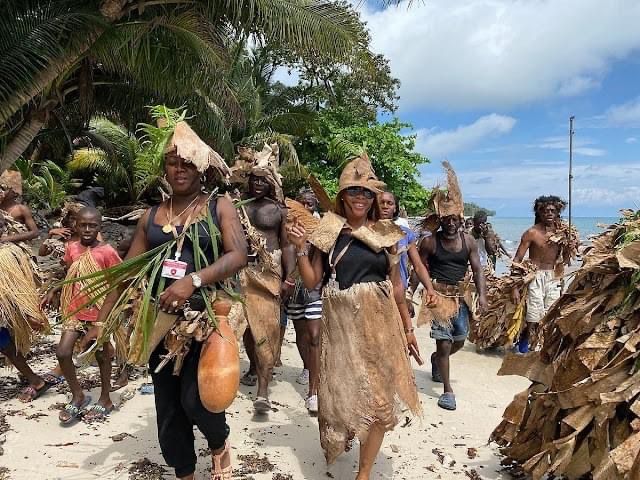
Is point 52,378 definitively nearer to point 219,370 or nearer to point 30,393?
point 30,393

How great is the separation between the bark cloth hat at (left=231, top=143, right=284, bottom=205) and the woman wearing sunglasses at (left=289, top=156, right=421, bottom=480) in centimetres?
171

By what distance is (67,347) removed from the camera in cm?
457

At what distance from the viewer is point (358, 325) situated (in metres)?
3.60

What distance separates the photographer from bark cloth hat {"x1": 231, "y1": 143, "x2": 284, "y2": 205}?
17.5 feet

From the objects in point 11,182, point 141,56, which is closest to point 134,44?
point 141,56

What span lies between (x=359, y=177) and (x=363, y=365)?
1.15 metres

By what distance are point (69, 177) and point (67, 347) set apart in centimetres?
1650

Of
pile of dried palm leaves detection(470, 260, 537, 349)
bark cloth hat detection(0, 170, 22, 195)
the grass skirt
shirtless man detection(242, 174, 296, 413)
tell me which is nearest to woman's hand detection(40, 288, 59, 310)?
the grass skirt

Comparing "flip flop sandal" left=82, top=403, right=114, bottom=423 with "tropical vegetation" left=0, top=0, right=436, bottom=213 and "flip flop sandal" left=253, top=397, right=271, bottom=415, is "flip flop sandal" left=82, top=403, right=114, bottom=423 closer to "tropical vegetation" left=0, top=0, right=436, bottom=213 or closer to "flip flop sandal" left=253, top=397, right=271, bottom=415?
"flip flop sandal" left=253, top=397, right=271, bottom=415

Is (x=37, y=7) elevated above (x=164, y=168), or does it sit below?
above

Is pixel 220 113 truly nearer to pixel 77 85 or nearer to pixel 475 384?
pixel 77 85

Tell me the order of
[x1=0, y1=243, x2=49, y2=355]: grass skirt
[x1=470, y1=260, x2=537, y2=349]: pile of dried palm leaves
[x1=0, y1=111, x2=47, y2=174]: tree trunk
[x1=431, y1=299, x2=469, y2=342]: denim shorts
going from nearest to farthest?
1. [x1=0, y1=243, x2=49, y2=355]: grass skirt
2. [x1=431, y1=299, x2=469, y2=342]: denim shorts
3. [x1=470, y1=260, x2=537, y2=349]: pile of dried palm leaves
4. [x1=0, y1=111, x2=47, y2=174]: tree trunk

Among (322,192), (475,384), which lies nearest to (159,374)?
(322,192)

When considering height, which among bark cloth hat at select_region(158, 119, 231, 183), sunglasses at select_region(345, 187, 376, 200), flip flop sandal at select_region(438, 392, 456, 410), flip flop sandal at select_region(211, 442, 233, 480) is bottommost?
flip flop sandal at select_region(438, 392, 456, 410)
